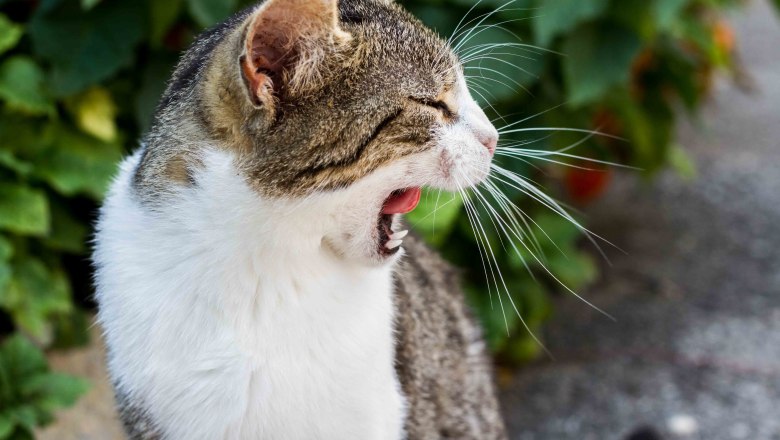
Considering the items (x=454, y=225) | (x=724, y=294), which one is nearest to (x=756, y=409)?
(x=724, y=294)

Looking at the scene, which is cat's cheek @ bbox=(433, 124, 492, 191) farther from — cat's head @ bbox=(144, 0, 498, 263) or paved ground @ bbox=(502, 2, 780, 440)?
paved ground @ bbox=(502, 2, 780, 440)

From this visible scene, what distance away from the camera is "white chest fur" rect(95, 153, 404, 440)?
5.58 ft

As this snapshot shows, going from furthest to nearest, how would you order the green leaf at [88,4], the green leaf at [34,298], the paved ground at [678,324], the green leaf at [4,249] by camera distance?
the paved ground at [678,324]
the green leaf at [34,298]
the green leaf at [88,4]
the green leaf at [4,249]

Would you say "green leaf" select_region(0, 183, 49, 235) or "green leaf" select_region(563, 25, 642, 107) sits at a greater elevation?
"green leaf" select_region(563, 25, 642, 107)

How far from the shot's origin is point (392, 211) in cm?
172

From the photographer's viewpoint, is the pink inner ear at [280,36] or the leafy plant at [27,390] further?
the leafy plant at [27,390]

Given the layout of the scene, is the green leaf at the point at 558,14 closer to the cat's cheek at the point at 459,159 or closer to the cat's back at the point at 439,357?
the cat's back at the point at 439,357

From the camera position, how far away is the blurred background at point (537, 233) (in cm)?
293

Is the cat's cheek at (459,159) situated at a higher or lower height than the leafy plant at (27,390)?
higher

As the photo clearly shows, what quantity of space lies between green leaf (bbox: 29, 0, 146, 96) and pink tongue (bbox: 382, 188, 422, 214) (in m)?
1.67

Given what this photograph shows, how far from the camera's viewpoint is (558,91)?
3492 millimetres

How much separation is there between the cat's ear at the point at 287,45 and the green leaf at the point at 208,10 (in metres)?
1.42

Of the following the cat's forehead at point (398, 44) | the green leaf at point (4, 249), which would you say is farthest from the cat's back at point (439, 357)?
the green leaf at point (4, 249)

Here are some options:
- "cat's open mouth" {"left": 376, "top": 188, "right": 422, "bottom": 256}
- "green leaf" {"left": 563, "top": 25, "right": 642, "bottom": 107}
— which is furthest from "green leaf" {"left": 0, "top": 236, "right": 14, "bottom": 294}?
"green leaf" {"left": 563, "top": 25, "right": 642, "bottom": 107}
